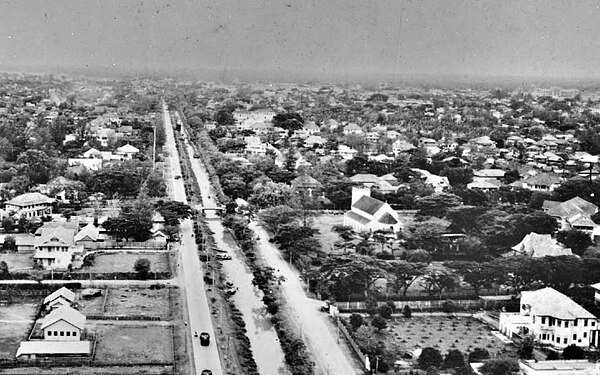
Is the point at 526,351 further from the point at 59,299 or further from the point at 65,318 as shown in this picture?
the point at 59,299

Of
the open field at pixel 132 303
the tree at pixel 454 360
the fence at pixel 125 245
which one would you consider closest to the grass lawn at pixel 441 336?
the tree at pixel 454 360

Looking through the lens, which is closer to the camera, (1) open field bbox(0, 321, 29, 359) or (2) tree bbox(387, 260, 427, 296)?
(1) open field bbox(0, 321, 29, 359)

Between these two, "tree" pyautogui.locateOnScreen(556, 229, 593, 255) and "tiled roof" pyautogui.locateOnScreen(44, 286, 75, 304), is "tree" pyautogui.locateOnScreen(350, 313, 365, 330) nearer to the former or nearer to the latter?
"tiled roof" pyautogui.locateOnScreen(44, 286, 75, 304)

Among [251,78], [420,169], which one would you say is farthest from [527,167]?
[251,78]

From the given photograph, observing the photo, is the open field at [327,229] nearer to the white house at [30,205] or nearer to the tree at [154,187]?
the tree at [154,187]

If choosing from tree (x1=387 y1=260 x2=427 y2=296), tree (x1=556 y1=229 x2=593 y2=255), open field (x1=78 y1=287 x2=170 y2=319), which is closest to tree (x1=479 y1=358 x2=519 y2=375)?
tree (x1=387 y1=260 x2=427 y2=296)

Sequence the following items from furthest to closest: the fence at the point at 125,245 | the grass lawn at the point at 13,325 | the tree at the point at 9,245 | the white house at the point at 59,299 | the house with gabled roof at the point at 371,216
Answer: the house with gabled roof at the point at 371,216 < the fence at the point at 125,245 < the tree at the point at 9,245 < the white house at the point at 59,299 < the grass lawn at the point at 13,325
